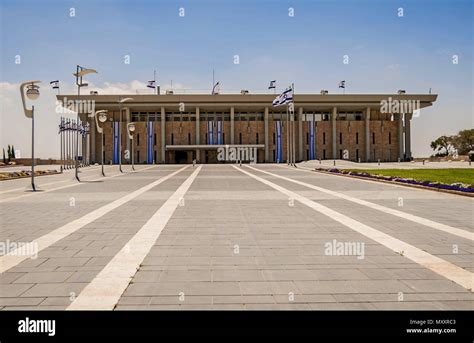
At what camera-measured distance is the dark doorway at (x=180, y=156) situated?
8101cm

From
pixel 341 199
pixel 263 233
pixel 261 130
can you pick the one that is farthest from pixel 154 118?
pixel 263 233

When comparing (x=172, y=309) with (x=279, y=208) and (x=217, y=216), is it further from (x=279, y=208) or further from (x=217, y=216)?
(x=279, y=208)

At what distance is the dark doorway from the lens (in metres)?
81.0

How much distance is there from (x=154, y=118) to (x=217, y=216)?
73.8 meters

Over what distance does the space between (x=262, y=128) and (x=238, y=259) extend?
75518 millimetres

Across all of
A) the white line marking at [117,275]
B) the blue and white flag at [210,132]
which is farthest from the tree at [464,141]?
the white line marking at [117,275]

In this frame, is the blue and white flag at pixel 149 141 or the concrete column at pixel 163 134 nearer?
the concrete column at pixel 163 134

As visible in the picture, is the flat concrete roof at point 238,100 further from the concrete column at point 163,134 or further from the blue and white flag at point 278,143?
the blue and white flag at point 278,143

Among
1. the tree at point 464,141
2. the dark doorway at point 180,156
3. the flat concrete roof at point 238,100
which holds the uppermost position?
the flat concrete roof at point 238,100

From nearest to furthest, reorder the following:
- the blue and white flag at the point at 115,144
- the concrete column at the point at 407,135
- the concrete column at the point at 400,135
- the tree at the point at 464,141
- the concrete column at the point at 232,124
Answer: the concrete column at the point at 232,124
the blue and white flag at the point at 115,144
the concrete column at the point at 400,135
the concrete column at the point at 407,135
the tree at the point at 464,141

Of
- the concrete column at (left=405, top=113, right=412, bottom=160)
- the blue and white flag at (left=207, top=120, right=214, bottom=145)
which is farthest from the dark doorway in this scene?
the concrete column at (left=405, top=113, right=412, bottom=160)

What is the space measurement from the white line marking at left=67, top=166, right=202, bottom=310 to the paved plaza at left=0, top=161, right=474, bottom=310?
0.02m

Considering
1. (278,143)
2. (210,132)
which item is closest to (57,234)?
(210,132)

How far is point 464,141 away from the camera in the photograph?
91.1 meters
